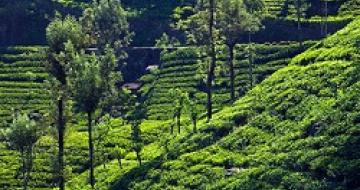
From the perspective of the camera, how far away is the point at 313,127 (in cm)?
5484

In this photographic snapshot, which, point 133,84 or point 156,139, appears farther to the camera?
point 133,84

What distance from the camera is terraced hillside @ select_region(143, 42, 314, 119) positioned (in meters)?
98.4

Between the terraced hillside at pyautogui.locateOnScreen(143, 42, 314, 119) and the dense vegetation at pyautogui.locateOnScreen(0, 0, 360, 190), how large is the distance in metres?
0.24

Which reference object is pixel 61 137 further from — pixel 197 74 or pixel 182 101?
pixel 197 74

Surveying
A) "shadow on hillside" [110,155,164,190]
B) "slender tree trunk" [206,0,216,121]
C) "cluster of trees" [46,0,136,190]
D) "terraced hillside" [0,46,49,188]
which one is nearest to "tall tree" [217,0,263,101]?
"slender tree trunk" [206,0,216,121]

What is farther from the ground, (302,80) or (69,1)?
(69,1)

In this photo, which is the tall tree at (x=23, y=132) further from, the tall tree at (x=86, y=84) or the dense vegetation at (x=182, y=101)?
the tall tree at (x=86, y=84)

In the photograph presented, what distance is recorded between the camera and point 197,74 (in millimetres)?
105438

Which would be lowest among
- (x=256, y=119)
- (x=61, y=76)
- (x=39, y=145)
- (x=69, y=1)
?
(x=39, y=145)

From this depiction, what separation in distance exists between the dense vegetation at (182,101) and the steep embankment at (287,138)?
5.5 inches

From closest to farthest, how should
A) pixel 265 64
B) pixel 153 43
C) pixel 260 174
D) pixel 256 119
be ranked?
pixel 260 174, pixel 256 119, pixel 265 64, pixel 153 43

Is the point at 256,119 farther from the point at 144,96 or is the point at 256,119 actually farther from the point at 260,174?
the point at 144,96

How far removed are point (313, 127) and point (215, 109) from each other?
37.0 metres

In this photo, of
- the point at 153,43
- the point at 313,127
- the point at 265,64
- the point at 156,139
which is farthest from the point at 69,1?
the point at 313,127
